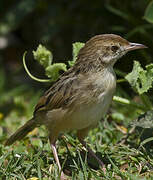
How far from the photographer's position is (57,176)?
14.8 ft

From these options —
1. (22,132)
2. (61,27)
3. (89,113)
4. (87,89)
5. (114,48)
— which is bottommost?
(22,132)

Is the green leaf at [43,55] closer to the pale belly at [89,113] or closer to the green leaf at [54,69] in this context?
the green leaf at [54,69]

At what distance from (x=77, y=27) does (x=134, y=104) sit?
9.44 ft

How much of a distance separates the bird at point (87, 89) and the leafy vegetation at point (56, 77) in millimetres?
252

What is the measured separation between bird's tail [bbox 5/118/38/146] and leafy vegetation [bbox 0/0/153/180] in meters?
0.09

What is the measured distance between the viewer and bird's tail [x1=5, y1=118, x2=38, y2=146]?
543 centimetres

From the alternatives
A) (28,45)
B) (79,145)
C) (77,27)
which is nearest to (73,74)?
(79,145)

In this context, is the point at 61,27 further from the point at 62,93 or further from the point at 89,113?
the point at 89,113

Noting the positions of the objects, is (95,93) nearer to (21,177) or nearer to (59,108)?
(59,108)

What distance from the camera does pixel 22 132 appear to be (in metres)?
5.50

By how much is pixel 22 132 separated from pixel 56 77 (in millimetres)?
776

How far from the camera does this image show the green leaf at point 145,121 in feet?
16.5

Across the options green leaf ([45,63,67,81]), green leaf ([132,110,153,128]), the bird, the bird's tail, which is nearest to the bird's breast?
the bird

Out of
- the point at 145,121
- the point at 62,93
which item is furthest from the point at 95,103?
the point at 145,121
